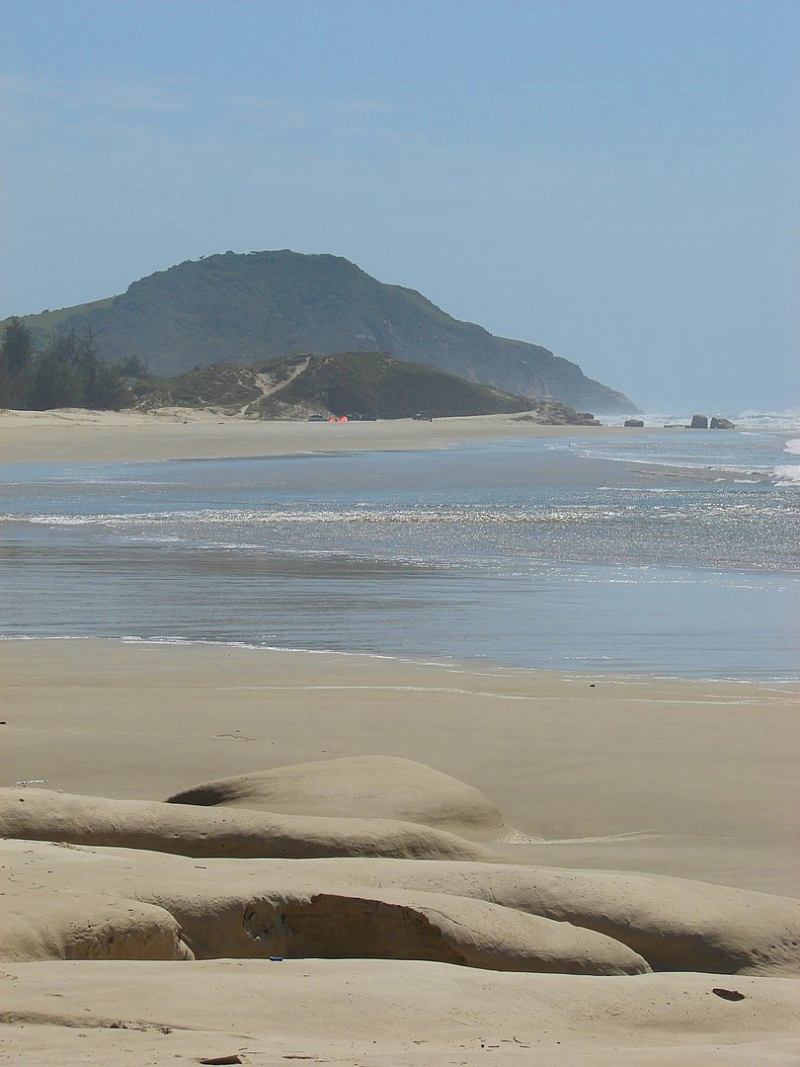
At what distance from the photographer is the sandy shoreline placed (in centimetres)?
4200

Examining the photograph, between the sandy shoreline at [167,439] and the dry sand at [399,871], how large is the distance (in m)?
31.3

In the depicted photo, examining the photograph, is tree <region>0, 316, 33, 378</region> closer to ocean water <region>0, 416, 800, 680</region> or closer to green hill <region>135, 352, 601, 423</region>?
green hill <region>135, 352, 601, 423</region>

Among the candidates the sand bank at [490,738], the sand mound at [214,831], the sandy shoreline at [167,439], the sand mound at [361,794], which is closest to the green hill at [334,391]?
the sandy shoreline at [167,439]

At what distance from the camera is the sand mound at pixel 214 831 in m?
5.13

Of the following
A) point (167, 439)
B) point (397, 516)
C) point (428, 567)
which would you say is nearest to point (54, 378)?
point (167, 439)

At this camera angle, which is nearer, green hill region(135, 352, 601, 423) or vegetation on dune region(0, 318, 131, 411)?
vegetation on dune region(0, 318, 131, 411)

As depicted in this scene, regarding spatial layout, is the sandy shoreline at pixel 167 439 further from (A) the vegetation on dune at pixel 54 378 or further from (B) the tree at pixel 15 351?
(B) the tree at pixel 15 351

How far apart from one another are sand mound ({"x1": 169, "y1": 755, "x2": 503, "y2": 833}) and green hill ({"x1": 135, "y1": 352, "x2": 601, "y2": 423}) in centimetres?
8614

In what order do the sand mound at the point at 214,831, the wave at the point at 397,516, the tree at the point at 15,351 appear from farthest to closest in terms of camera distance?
the tree at the point at 15,351, the wave at the point at 397,516, the sand mound at the point at 214,831

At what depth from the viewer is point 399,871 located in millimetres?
4645

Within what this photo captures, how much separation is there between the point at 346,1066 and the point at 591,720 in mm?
4938

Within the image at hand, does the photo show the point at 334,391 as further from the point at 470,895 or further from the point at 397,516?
the point at 470,895

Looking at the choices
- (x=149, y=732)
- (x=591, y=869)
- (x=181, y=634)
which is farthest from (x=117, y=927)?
(x=181, y=634)

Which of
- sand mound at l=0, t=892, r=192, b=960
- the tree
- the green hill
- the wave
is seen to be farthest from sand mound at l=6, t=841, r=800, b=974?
the tree
